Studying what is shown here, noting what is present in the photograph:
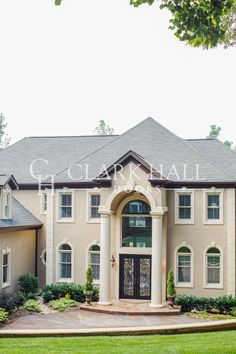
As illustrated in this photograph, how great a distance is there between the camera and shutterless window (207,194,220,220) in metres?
23.9

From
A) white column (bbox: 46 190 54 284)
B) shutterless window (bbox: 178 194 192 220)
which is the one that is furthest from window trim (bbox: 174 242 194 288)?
white column (bbox: 46 190 54 284)

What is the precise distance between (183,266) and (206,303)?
8.23 feet

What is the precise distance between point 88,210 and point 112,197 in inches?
105

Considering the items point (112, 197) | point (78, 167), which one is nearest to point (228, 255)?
point (112, 197)

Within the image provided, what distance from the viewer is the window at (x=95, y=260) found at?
25.3m

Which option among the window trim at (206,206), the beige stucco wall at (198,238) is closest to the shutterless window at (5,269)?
the beige stucco wall at (198,238)

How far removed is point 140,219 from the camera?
24.7 metres

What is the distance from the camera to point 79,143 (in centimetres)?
3092

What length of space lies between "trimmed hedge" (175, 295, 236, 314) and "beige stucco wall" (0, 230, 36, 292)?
8.27m

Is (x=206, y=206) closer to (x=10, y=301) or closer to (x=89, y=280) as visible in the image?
(x=89, y=280)

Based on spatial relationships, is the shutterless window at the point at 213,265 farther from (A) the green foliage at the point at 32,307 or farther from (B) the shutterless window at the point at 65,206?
(A) the green foliage at the point at 32,307

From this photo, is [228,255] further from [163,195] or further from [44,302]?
A: [44,302]

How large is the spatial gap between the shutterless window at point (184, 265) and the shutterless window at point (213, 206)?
210 cm

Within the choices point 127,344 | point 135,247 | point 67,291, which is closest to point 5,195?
point 67,291
